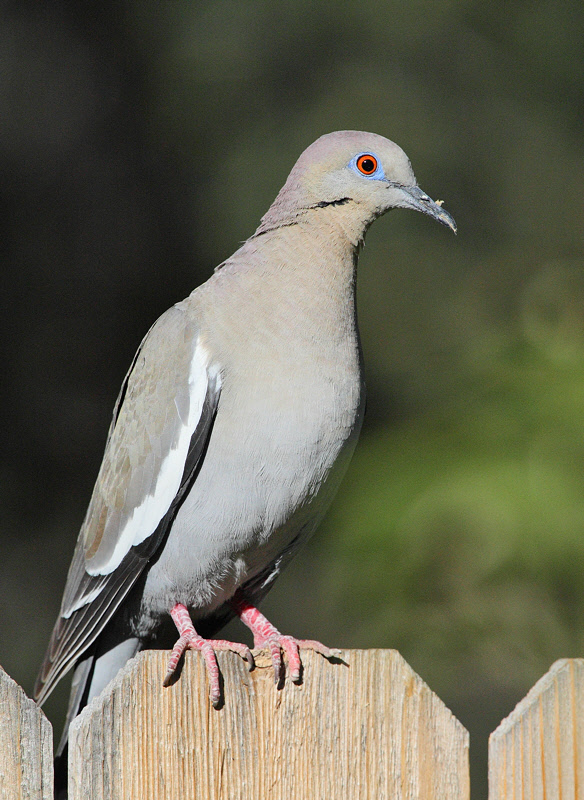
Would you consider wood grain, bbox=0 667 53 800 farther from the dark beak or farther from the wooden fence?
the dark beak

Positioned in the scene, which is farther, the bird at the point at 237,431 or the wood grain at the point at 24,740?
the bird at the point at 237,431

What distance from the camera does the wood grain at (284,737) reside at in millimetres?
1438

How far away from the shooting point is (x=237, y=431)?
6.93 feet

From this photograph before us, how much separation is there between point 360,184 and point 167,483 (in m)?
0.86

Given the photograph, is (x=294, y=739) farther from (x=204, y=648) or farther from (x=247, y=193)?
(x=247, y=193)

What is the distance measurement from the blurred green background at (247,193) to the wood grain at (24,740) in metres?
2.26

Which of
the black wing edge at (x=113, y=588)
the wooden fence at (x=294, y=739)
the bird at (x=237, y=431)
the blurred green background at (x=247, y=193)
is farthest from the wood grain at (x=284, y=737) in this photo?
the blurred green background at (x=247, y=193)

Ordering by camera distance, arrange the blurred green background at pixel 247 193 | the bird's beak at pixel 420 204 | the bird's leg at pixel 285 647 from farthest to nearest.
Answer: the blurred green background at pixel 247 193 → the bird's beak at pixel 420 204 → the bird's leg at pixel 285 647

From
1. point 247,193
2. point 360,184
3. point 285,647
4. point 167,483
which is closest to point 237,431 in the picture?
point 167,483

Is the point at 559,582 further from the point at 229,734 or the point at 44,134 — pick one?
the point at 44,134

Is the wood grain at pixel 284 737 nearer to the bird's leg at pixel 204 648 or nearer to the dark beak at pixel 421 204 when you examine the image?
the bird's leg at pixel 204 648

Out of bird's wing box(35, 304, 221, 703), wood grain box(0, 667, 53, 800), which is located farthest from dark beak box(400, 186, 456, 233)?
Result: wood grain box(0, 667, 53, 800)

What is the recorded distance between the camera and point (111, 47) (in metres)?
4.70

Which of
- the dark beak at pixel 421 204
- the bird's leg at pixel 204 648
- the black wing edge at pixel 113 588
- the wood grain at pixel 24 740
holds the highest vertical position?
the dark beak at pixel 421 204
